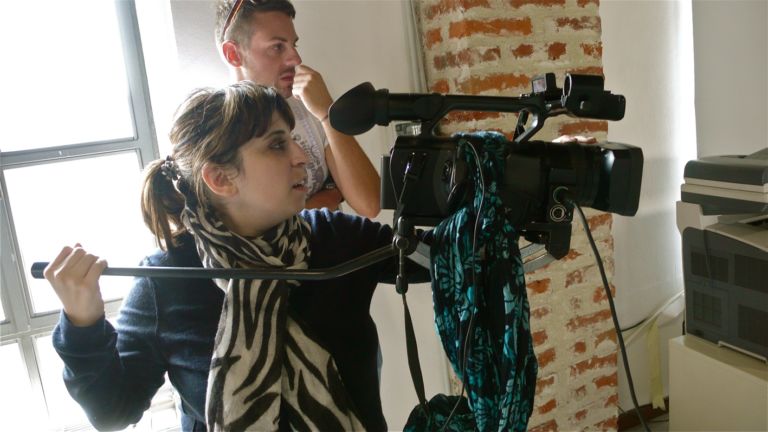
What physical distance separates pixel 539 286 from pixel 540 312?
0.27 ft

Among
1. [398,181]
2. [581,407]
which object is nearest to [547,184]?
[398,181]

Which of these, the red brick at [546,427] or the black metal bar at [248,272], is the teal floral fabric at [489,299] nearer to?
the black metal bar at [248,272]

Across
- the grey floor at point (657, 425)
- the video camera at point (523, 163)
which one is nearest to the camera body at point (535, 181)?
the video camera at point (523, 163)

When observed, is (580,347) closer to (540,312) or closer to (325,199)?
(540,312)

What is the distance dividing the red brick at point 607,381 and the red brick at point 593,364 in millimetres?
41

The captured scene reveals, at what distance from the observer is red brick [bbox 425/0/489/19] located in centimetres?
141

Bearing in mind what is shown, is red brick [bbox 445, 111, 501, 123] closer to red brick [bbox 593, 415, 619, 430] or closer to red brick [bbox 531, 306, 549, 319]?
red brick [bbox 531, 306, 549, 319]

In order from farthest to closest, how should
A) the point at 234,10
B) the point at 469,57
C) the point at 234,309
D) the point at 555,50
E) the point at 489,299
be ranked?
the point at 555,50 → the point at 469,57 → the point at 234,10 → the point at 234,309 → the point at 489,299

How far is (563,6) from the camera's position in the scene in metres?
1.53

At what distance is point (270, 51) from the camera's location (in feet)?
3.76

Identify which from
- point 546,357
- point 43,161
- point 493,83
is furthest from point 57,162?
point 546,357

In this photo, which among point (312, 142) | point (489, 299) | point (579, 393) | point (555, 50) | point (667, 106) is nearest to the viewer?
point (489, 299)

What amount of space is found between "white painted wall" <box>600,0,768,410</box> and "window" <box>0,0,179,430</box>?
159 centimetres

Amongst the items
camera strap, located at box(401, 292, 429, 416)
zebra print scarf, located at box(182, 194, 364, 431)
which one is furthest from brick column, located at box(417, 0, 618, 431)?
camera strap, located at box(401, 292, 429, 416)
